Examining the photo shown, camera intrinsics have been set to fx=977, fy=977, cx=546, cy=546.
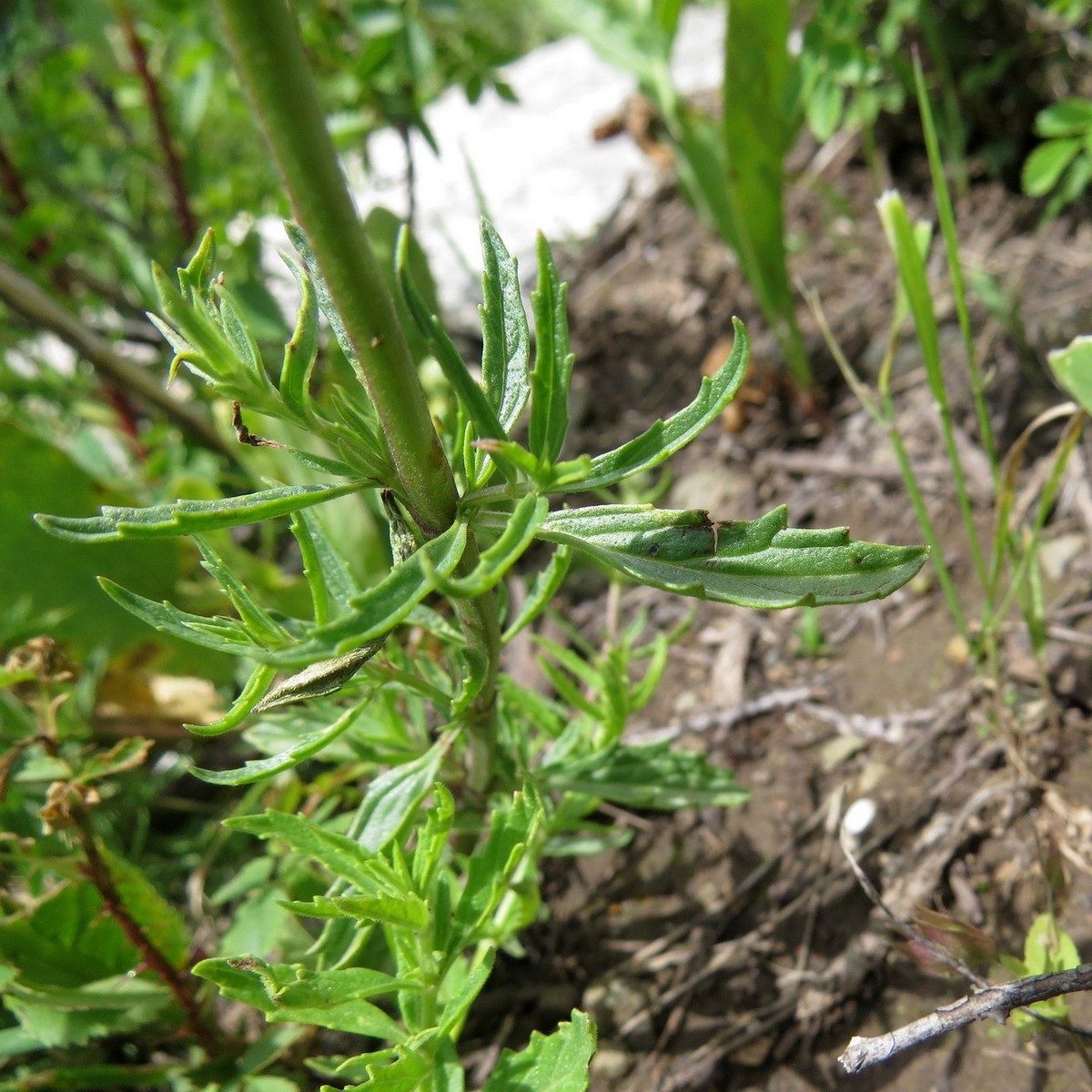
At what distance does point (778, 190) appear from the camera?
1.70m

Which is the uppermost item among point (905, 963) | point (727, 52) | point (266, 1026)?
point (727, 52)

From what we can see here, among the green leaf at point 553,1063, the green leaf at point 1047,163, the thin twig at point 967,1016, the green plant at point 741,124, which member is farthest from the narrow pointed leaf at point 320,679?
the green leaf at point 1047,163

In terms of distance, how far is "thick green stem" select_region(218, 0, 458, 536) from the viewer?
51 cm

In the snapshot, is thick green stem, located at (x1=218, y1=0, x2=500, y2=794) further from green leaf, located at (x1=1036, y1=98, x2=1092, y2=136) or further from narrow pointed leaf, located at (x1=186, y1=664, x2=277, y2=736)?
green leaf, located at (x1=1036, y1=98, x2=1092, y2=136)

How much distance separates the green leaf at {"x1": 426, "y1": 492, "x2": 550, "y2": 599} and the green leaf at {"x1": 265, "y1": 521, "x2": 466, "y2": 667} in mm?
17

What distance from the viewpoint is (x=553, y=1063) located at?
789 millimetres

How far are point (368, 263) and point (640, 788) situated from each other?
61 centimetres

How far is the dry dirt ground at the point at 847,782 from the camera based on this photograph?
3.50ft

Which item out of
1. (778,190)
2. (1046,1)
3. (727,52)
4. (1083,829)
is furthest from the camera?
(1046,1)

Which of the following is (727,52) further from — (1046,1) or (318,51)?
A: (318,51)

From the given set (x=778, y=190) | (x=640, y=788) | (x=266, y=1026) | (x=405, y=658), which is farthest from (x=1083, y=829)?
(x=778, y=190)

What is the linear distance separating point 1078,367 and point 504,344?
2.05 feet

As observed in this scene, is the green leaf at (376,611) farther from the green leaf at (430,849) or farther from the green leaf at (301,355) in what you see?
the green leaf at (430,849)

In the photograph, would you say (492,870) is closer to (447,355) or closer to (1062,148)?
(447,355)
